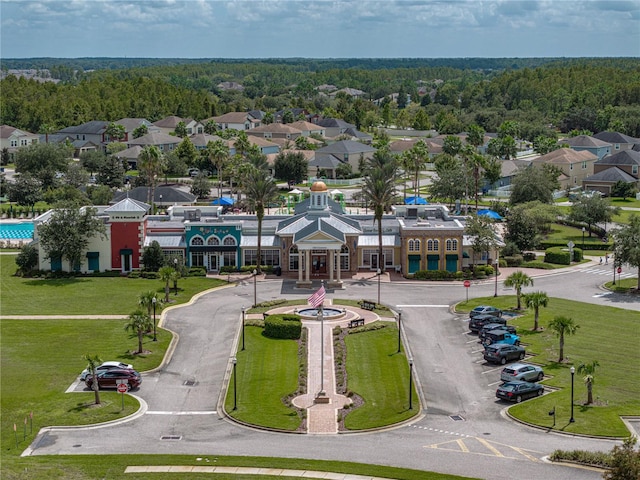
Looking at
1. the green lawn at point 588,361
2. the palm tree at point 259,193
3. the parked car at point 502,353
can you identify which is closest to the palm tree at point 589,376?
the green lawn at point 588,361

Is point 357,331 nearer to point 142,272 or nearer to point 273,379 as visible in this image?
point 273,379

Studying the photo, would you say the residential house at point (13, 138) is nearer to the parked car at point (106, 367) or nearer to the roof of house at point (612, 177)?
the roof of house at point (612, 177)

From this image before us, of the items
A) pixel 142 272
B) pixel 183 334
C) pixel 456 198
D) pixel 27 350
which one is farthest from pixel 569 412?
pixel 456 198

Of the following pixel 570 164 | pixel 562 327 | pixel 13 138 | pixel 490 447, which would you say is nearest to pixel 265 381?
pixel 490 447

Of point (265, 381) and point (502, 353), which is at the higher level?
point (502, 353)

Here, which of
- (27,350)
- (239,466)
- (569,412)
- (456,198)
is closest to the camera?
(239,466)

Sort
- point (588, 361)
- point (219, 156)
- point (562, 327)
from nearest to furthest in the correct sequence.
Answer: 1. point (562, 327)
2. point (588, 361)
3. point (219, 156)

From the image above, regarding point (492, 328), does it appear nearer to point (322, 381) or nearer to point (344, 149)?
point (322, 381)
